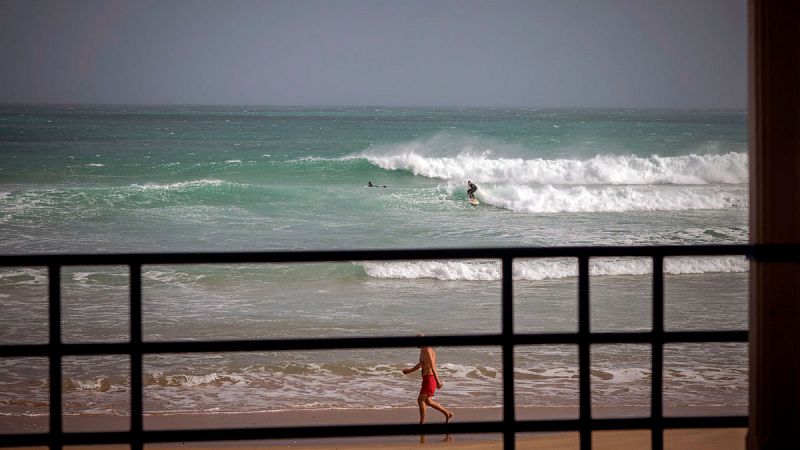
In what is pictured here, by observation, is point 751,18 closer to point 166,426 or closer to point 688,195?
point 166,426

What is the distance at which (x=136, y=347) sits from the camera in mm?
2096

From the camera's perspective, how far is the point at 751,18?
229cm

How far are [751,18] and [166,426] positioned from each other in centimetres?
596

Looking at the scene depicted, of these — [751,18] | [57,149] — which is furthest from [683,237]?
[57,149]

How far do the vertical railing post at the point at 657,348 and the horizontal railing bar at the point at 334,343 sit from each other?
3cm

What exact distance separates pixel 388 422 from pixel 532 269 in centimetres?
841

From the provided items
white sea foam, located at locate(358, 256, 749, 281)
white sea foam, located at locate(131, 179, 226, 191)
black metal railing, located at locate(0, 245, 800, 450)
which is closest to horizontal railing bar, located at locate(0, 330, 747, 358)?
black metal railing, located at locate(0, 245, 800, 450)

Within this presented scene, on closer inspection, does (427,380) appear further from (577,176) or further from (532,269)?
(577,176)

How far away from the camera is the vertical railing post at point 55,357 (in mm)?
2072

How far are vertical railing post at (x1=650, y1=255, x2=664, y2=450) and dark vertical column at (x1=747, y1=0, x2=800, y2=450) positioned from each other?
0.76 ft

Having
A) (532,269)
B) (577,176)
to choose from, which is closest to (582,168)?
(577,176)

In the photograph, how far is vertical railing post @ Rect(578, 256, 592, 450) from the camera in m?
2.16

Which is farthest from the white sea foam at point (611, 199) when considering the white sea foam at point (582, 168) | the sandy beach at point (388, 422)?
the sandy beach at point (388, 422)

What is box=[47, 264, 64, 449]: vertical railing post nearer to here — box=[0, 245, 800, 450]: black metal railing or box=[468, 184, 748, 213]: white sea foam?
box=[0, 245, 800, 450]: black metal railing
